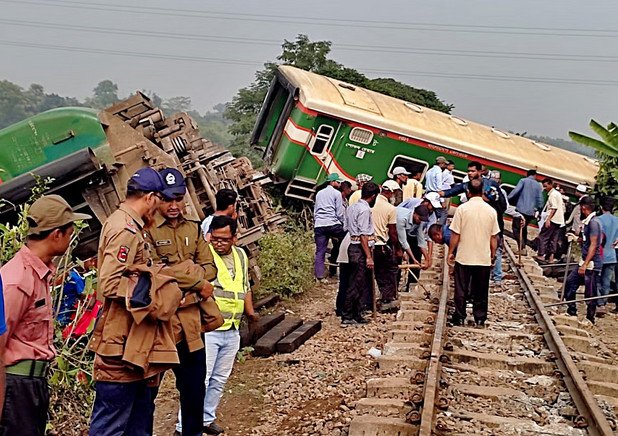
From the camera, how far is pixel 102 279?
342 cm

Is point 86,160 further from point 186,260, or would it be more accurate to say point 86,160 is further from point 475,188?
point 475,188

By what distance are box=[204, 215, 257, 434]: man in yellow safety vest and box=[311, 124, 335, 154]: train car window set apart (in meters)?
8.76

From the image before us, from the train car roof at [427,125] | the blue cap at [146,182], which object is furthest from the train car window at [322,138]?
the blue cap at [146,182]

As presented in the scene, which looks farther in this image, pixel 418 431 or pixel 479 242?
pixel 479 242

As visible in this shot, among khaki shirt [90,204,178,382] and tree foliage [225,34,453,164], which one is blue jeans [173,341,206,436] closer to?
khaki shirt [90,204,178,382]

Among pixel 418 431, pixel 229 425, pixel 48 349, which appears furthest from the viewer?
pixel 229 425

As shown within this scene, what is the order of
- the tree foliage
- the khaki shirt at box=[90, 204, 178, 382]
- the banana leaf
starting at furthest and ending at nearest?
the tree foliage
the banana leaf
the khaki shirt at box=[90, 204, 178, 382]

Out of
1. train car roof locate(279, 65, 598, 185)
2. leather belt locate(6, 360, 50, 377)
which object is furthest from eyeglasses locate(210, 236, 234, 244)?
train car roof locate(279, 65, 598, 185)

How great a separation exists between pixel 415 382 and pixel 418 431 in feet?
3.11

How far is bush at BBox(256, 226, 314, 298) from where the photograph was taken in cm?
993

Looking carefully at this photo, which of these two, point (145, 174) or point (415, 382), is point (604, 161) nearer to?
point (415, 382)

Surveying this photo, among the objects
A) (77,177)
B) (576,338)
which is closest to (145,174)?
(77,177)

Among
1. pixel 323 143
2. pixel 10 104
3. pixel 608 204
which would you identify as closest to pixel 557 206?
pixel 608 204

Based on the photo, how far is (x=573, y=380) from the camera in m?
5.55
